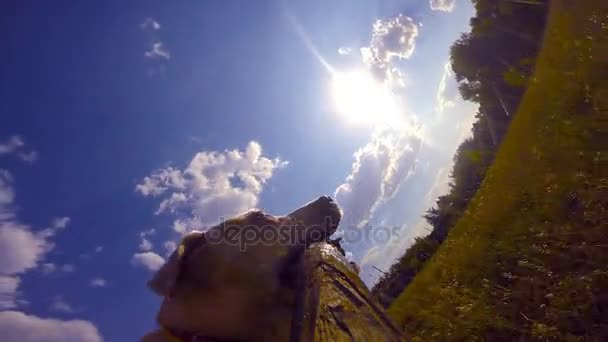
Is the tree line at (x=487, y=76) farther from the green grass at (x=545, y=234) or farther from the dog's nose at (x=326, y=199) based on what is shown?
the dog's nose at (x=326, y=199)

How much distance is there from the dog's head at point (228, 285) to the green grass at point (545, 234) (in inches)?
96.9

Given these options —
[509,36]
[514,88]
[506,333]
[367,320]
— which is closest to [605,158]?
[506,333]

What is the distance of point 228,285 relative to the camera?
207cm

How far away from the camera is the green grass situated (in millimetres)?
3260

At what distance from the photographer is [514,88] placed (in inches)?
509

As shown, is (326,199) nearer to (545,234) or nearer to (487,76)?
(545,234)

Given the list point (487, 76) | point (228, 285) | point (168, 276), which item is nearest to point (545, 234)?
point (228, 285)

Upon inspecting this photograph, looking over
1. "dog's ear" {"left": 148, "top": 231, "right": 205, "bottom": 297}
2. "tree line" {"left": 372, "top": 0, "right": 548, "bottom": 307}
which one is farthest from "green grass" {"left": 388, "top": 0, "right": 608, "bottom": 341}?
"tree line" {"left": 372, "top": 0, "right": 548, "bottom": 307}

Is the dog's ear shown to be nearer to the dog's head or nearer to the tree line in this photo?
the dog's head

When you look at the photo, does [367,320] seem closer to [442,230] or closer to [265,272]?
[265,272]

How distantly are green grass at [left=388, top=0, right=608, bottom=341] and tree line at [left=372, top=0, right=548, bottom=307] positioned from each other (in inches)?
193

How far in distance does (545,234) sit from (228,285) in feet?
12.8

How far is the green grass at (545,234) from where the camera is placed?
3260 mm

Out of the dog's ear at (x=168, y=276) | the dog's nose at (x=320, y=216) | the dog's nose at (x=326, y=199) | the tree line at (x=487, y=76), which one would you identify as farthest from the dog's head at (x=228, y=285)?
the tree line at (x=487, y=76)
